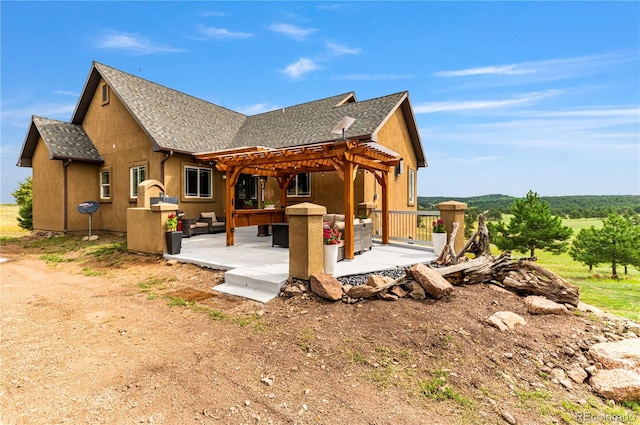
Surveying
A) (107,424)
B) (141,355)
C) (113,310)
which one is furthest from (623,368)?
(113,310)

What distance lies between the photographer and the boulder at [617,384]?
298 centimetres

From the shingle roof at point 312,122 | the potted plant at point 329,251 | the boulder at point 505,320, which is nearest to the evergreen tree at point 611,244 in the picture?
the shingle roof at point 312,122

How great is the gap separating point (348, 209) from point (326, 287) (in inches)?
99.6

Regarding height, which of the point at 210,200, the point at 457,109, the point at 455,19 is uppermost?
the point at 455,19

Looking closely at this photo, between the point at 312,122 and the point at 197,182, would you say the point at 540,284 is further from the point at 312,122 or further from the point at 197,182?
the point at 197,182

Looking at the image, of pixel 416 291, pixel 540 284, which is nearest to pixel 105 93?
pixel 416 291

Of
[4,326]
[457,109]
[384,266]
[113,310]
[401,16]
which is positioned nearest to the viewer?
[4,326]

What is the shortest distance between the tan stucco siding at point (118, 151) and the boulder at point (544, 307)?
12.6m

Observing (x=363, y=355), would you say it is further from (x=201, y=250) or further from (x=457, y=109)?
(x=457, y=109)

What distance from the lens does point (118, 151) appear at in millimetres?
13391

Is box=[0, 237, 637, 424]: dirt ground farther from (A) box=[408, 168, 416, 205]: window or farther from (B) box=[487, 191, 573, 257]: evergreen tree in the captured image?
(B) box=[487, 191, 573, 257]: evergreen tree

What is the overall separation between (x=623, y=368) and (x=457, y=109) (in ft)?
47.9

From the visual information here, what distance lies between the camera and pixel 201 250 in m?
9.07

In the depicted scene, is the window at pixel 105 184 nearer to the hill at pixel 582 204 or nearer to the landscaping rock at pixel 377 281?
the landscaping rock at pixel 377 281
